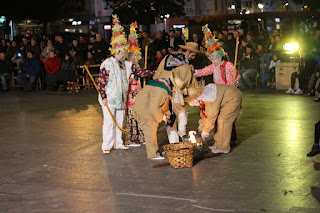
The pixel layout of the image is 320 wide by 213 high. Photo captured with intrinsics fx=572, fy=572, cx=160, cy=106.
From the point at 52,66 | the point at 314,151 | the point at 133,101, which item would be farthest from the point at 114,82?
the point at 52,66

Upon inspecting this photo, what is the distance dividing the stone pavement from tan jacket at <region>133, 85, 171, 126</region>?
2.11 feet

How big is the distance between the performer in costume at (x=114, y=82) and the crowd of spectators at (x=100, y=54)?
9134 millimetres

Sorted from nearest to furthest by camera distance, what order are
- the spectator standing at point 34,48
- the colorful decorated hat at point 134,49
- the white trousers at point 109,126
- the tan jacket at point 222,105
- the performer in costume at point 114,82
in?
the tan jacket at point 222,105, the performer in costume at point 114,82, the white trousers at point 109,126, the colorful decorated hat at point 134,49, the spectator standing at point 34,48

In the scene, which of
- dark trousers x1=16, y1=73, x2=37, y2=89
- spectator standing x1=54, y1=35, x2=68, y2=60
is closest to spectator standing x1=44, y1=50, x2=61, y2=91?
spectator standing x1=54, y1=35, x2=68, y2=60

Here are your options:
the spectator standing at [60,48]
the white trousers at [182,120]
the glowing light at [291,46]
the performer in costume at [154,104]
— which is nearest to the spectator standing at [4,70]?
the spectator standing at [60,48]

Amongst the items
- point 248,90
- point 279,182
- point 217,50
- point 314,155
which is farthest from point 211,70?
point 248,90

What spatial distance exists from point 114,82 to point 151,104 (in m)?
0.90

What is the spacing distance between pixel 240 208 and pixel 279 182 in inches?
47.1

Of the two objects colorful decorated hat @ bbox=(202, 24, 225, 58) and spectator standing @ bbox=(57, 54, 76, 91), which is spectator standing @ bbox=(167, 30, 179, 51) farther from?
colorful decorated hat @ bbox=(202, 24, 225, 58)

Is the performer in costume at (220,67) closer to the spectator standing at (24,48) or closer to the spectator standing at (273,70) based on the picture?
the spectator standing at (273,70)

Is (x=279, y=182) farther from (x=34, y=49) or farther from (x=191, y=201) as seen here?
(x=34, y=49)

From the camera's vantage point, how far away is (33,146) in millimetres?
9844

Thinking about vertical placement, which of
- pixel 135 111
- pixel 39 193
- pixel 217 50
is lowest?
pixel 39 193

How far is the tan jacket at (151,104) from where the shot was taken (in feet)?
27.0
